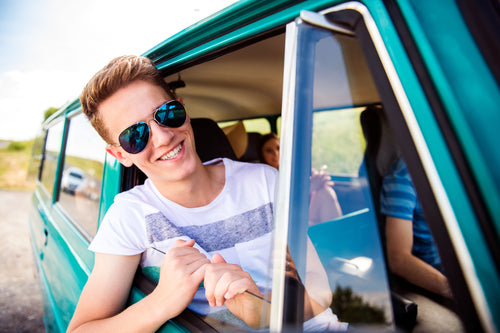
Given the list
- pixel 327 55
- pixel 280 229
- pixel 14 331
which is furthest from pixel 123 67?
pixel 14 331

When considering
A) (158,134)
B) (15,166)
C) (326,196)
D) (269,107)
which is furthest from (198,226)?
(15,166)

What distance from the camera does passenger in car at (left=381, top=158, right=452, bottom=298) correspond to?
66 centimetres

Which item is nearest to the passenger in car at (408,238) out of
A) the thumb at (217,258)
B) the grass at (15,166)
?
the thumb at (217,258)

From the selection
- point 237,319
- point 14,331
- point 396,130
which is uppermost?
point 396,130

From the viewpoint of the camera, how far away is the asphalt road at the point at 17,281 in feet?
10.2

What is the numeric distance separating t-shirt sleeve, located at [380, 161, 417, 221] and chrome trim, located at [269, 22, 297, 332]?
254 mm

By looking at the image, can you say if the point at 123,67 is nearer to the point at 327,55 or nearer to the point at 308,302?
the point at 327,55

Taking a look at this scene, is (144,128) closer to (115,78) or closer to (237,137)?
(115,78)

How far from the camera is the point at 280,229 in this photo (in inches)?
26.6

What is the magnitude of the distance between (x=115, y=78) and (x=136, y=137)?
280mm

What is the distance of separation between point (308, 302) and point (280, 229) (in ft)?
0.72

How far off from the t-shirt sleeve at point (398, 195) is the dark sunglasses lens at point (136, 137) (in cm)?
92

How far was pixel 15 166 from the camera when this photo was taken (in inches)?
542

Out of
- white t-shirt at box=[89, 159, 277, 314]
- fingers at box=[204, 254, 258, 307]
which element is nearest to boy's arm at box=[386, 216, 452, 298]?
fingers at box=[204, 254, 258, 307]
